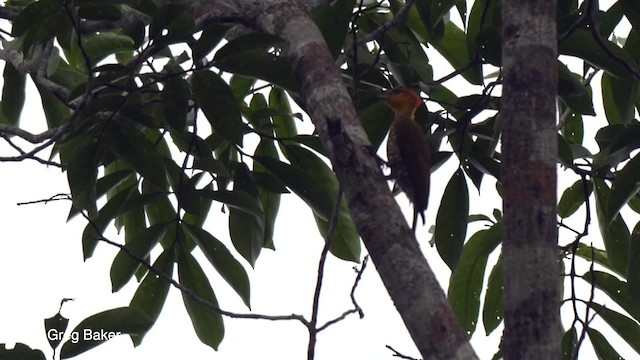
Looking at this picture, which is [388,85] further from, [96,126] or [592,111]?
[96,126]

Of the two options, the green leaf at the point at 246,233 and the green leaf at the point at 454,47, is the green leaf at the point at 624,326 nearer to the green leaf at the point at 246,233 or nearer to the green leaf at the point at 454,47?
the green leaf at the point at 454,47

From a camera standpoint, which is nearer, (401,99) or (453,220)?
(453,220)

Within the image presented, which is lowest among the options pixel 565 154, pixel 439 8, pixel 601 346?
pixel 601 346

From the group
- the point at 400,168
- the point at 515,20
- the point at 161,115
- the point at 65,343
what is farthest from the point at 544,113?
the point at 400,168

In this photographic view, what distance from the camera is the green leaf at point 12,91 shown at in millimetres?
4156

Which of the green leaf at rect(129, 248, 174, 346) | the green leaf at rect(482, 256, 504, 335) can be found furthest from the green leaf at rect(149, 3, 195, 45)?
the green leaf at rect(482, 256, 504, 335)

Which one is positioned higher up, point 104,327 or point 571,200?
point 571,200

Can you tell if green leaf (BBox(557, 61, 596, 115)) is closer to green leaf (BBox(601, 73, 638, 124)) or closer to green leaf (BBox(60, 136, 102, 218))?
green leaf (BBox(601, 73, 638, 124))

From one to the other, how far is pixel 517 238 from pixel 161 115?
1.89 meters

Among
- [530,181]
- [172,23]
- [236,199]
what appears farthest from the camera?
[236,199]

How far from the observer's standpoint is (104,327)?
9.70ft

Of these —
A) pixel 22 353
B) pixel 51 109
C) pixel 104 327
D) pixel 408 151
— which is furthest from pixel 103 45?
pixel 22 353

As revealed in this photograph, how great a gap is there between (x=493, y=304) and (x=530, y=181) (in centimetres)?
195

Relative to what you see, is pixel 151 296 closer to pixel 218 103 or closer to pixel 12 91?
pixel 218 103
